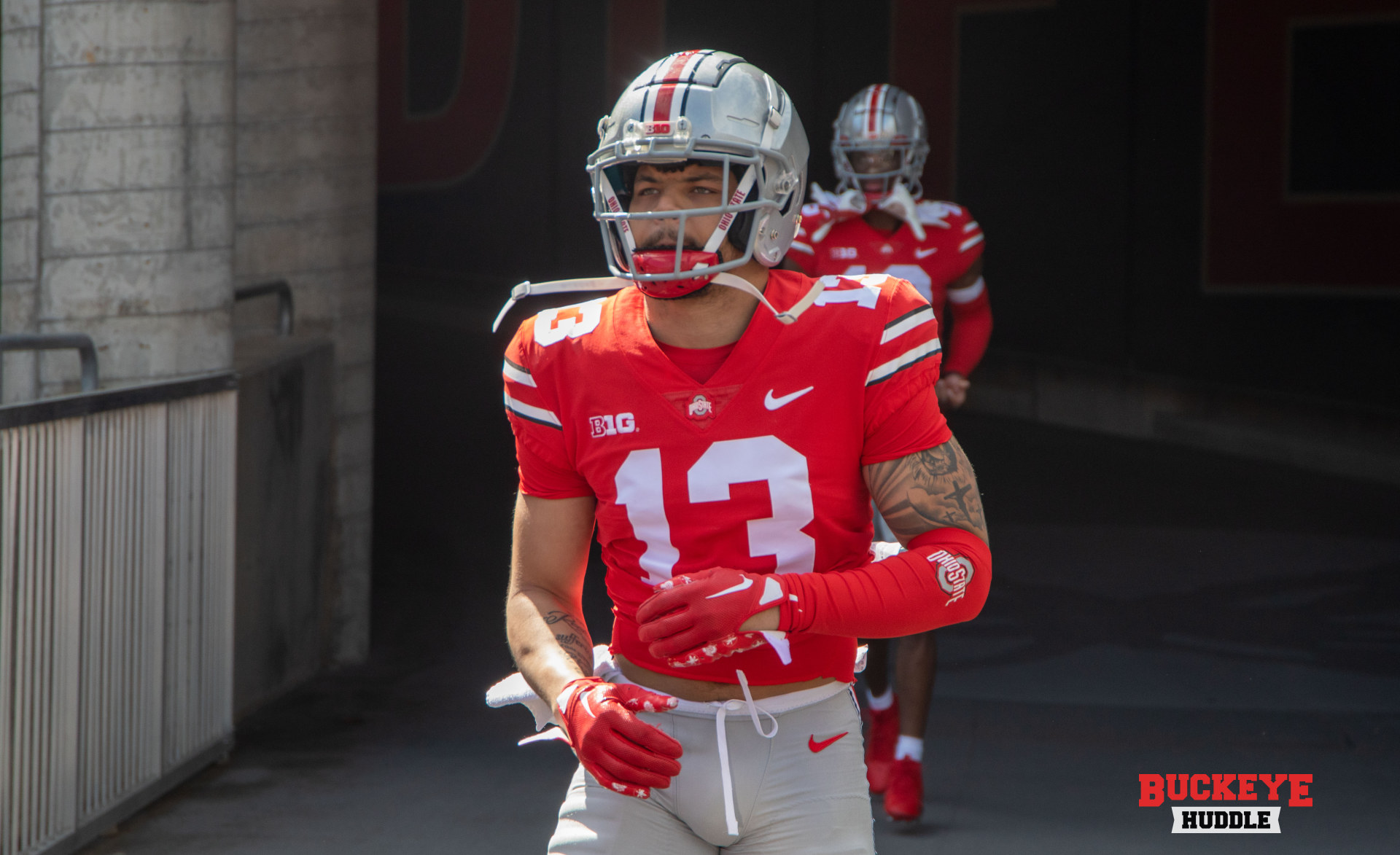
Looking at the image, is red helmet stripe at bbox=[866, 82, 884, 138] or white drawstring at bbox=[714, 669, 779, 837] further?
red helmet stripe at bbox=[866, 82, 884, 138]

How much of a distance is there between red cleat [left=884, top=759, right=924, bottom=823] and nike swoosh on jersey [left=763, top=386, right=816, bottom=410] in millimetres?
2901

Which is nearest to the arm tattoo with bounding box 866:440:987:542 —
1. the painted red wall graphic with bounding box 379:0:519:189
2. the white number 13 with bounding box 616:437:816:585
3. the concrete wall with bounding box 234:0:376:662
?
the white number 13 with bounding box 616:437:816:585

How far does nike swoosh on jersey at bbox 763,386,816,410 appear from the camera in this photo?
2316 millimetres

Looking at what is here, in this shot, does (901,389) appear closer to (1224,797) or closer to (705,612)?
(705,612)

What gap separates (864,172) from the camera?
219 inches

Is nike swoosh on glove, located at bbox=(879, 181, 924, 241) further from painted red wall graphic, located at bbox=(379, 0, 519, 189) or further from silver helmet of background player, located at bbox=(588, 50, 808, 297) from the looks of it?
painted red wall graphic, located at bbox=(379, 0, 519, 189)

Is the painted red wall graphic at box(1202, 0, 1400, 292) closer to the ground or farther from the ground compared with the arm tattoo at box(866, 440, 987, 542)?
farther from the ground

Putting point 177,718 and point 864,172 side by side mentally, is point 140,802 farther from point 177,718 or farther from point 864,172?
point 864,172

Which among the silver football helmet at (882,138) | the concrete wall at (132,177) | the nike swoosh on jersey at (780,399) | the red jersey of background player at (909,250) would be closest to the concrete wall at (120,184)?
the concrete wall at (132,177)

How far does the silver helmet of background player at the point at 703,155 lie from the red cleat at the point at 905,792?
2.87m

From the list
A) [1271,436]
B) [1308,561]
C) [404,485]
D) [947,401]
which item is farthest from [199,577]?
[1271,436]

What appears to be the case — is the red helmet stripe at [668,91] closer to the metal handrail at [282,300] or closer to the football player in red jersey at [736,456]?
the football player in red jersey at [736,456]

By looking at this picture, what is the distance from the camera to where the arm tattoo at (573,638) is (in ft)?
8.11

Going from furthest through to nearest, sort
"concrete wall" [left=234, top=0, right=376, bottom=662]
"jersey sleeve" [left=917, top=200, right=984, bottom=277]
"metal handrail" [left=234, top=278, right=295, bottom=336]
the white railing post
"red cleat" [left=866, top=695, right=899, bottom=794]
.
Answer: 1. "concrete wall" [left=234, top=0, right=376, bottom=662]
2. "metal handrail" [left=234, top=278, right=295, bottom=336]
3. "jersey sleeve" [left=917, top=200, right=984, bottom=277]
4. "red cleat" [left=866, top=695, right=899, bottom=794]
5. the white railing post
